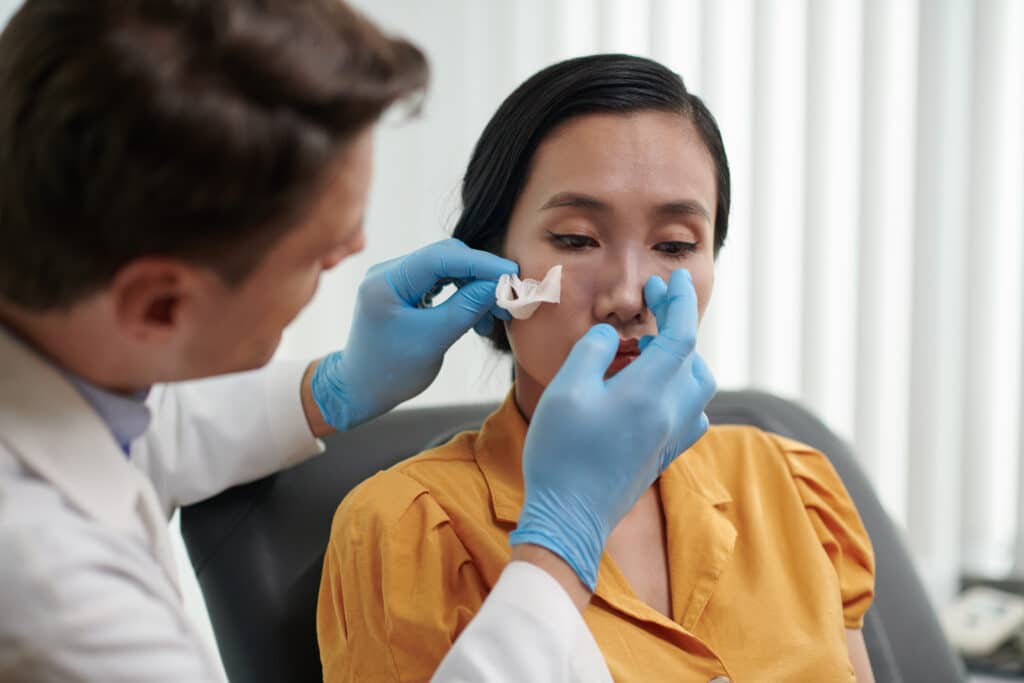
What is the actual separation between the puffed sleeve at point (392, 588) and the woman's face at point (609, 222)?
0.78 feet

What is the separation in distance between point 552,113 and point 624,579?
0.56 metres

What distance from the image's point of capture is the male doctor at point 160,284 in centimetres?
73

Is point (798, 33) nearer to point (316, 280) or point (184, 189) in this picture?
point (316, 280)

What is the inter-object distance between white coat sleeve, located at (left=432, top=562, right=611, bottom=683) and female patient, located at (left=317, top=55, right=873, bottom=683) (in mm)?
182

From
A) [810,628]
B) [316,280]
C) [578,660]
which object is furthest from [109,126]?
[810,628]

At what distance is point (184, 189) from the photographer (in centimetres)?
74

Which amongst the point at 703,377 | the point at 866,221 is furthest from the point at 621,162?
the point at 866,221

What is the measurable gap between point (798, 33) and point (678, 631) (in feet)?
5.45

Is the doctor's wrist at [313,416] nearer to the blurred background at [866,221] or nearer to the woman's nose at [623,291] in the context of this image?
the woman's nose at [623,291]

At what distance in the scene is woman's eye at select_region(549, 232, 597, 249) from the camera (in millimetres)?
1219

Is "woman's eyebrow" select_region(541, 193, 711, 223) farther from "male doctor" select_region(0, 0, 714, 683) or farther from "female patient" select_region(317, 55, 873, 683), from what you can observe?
"male doctor" select_region(0, 0, 714, 683)

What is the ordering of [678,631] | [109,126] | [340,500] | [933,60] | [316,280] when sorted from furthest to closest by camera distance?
[933,60] → [340,500] → [678,631] → [316,280] → [109,126]

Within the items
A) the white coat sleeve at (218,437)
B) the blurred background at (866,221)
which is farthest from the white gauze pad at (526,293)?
the blurred background at (866,221)

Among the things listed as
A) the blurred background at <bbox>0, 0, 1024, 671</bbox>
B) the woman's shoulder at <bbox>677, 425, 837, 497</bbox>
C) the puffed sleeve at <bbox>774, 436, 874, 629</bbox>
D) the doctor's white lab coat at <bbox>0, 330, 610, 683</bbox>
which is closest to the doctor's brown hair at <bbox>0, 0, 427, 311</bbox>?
the doctor's white lab coat at <bbox>0, 330, 610, 683</bbox>
